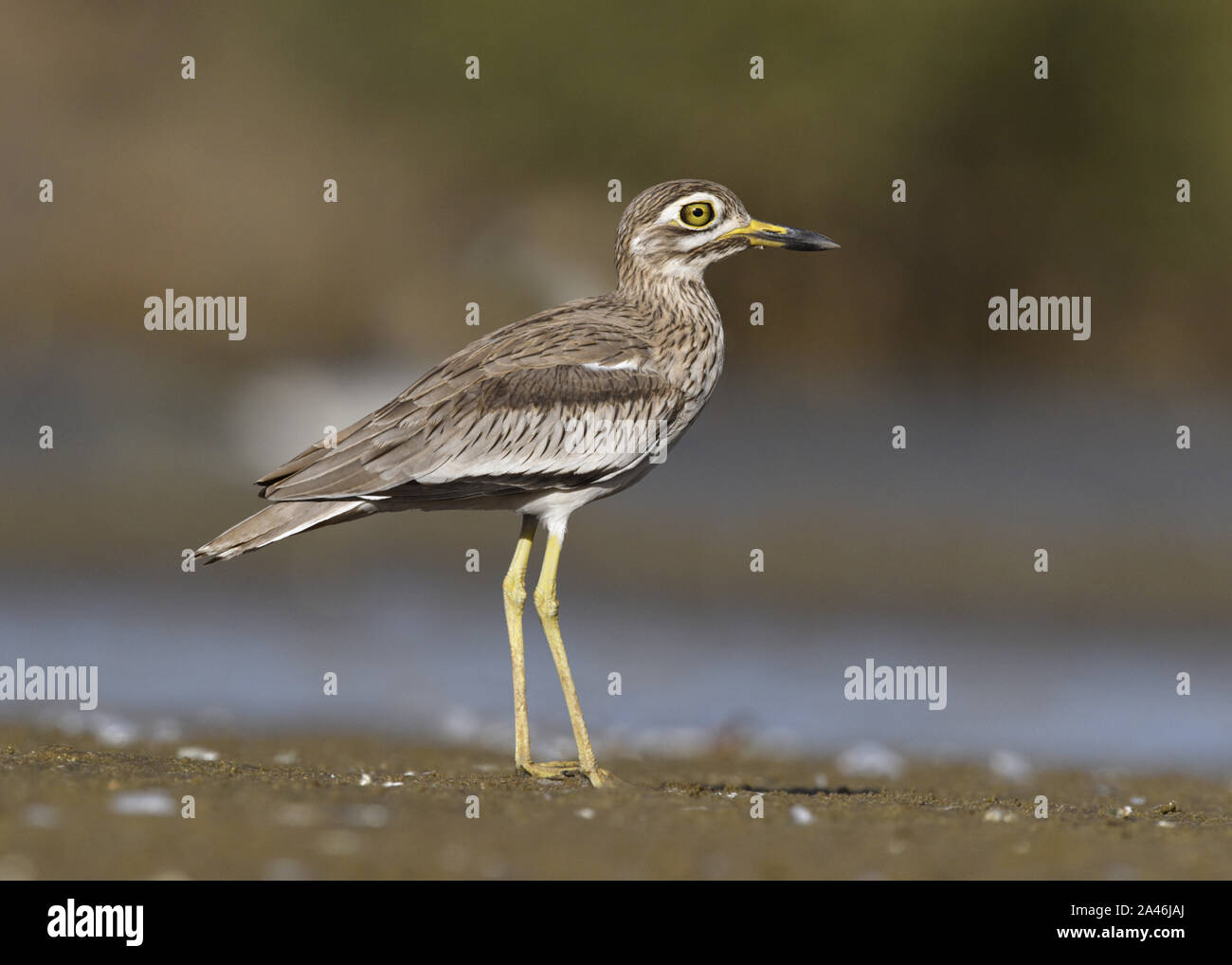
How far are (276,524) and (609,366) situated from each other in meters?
1.78

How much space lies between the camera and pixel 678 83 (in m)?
23.5

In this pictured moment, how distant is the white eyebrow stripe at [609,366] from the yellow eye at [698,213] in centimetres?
102

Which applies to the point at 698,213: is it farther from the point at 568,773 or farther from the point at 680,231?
the point at 568,773

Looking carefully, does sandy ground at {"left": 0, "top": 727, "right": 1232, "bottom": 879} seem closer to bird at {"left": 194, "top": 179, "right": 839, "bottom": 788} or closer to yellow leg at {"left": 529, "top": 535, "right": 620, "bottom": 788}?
yellow leg at {"left": 529, "top": 535, "right": 620, "bottom": 788}

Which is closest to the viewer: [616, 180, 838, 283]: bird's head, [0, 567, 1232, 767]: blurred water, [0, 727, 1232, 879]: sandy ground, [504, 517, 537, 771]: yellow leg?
[0, 727, 1232, 879]: sandy ground

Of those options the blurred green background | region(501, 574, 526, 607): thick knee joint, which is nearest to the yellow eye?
region(501, 574, 526, 607): thick knee joint

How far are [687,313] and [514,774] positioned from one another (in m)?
2.50

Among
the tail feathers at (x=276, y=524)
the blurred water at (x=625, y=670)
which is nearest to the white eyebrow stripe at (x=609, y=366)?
the tail feathers at (x=276, y=524)

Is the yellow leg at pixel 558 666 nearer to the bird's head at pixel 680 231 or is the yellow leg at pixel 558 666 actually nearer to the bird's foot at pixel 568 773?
the bird's foot at pixel 568 773

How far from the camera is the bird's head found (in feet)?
29.7

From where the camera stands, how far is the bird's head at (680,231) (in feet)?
29.7

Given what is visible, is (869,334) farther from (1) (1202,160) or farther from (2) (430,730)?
(2) (430,730)

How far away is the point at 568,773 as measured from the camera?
835 centimetres

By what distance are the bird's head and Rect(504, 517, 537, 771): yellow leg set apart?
1.52 meters
